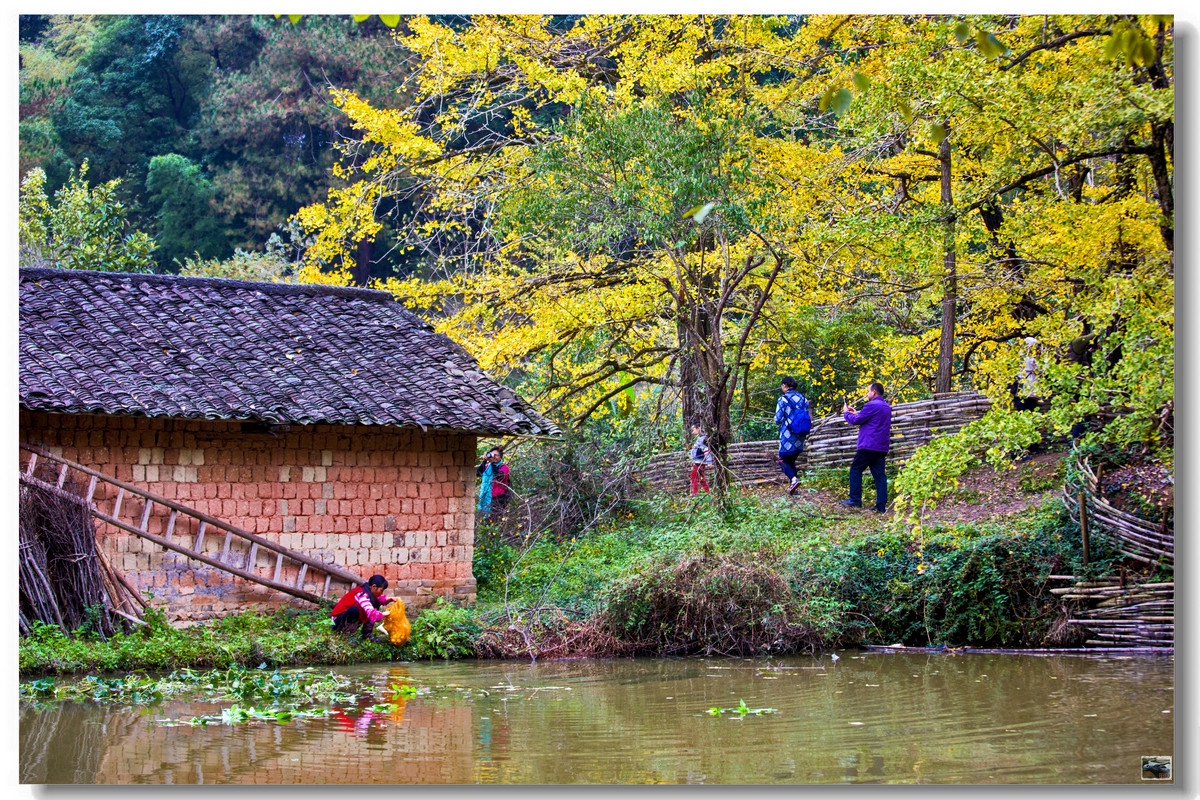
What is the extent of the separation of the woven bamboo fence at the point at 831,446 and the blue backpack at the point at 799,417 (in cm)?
108

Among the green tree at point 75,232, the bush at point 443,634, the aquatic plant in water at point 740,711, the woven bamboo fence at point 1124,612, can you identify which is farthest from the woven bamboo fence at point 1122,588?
the green tree at point 75,232

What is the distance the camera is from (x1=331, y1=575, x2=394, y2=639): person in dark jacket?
35.0 ft

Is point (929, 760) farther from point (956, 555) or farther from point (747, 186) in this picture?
point (747, 186)

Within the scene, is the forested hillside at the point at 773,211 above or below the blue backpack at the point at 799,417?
above

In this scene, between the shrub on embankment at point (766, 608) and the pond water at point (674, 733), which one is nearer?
the pond water at point (674, 733)

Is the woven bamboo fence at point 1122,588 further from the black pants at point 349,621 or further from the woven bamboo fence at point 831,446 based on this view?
the black pants at point 349,621

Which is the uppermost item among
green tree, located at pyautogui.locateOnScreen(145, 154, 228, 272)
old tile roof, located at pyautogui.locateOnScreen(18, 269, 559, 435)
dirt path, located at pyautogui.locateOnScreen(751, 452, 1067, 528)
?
green tree, located at pyautogui.locateOnScreen(145, 154, 228, 272)

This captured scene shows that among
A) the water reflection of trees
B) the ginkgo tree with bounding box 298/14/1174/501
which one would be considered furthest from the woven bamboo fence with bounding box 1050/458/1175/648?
the water reflection of trees

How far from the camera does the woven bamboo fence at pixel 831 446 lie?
48.0 ft

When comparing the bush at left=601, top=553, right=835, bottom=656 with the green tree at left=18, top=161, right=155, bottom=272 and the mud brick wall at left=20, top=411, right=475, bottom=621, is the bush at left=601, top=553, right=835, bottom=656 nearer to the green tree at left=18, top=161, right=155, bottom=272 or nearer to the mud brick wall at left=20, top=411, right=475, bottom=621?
the mud brick wall at left=20, top=411, right=475, bottom=621

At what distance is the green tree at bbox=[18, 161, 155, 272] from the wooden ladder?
34.9ft

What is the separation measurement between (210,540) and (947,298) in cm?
895

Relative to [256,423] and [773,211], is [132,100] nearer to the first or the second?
[256,423]

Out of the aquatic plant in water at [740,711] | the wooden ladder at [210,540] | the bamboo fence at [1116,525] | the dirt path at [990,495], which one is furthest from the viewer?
the dirt path at [990,495]
